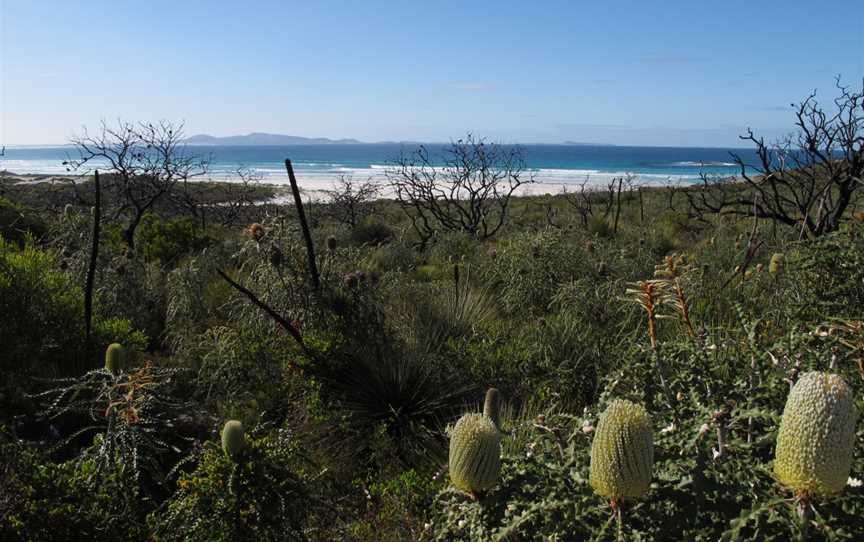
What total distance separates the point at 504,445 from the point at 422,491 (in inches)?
21.0

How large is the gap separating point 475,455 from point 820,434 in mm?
812

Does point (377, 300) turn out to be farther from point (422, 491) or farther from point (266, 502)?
point (266, 502)

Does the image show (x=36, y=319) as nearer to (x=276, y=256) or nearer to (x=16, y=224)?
(x=276, y=256)

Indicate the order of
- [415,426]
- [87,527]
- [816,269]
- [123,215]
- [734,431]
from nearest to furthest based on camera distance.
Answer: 1. [734,431]
2. [87,527]
3. [816,269]
4. [415,426]
5. [123,215]

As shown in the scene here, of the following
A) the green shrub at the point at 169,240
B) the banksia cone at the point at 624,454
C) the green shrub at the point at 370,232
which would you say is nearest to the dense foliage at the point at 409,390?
the banksia cone at the point at 624,454

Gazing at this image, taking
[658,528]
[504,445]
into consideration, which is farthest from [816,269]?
[658,528]

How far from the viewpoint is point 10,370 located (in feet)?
14.6

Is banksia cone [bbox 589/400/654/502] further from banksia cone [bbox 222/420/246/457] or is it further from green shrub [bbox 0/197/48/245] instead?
green shrub [bbox 0/197/48/245]

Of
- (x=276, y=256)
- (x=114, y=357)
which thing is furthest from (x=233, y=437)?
(x=276, y=256)

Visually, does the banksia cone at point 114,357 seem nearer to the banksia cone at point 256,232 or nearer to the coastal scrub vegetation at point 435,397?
the coastal scrub vegetation at point 435,397

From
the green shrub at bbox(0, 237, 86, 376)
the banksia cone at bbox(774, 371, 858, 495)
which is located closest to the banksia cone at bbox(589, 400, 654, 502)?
the banksia cone at bbox(774, 371, 858, 495)

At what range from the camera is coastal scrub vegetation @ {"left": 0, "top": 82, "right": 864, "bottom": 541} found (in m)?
1.58

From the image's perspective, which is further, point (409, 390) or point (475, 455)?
point (409, 390)

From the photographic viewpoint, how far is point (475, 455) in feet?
5.70
